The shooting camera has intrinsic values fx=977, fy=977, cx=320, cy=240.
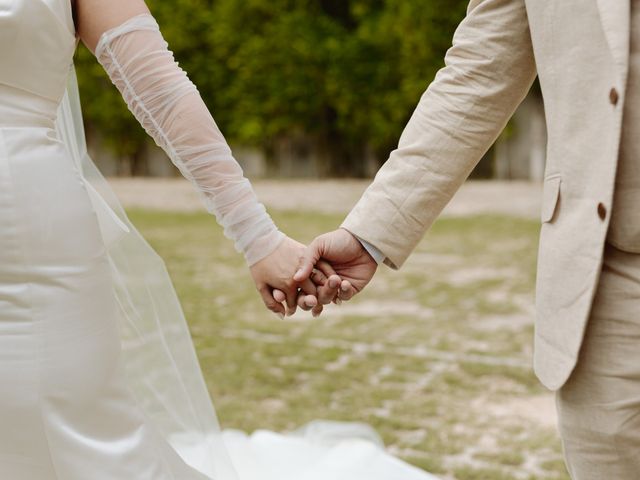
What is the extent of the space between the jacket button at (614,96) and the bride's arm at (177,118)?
0.92 m

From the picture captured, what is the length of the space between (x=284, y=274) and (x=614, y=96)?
1039mm

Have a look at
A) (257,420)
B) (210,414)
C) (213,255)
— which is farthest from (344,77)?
(210,414)

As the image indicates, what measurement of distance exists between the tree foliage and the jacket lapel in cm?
1379

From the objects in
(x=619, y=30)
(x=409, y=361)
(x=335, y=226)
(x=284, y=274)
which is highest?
(x=619, y=30)

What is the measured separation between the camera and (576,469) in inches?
75.7

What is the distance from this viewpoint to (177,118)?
7.32ft

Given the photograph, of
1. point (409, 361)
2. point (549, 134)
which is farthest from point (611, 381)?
point (409, 361)

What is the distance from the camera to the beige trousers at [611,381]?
71.7 inches

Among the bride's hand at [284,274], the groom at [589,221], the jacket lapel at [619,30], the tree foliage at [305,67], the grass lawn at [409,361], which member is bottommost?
the tree foliage at [305,67]

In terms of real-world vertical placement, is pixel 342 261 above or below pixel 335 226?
above

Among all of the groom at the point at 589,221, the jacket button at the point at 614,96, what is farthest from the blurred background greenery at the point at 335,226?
the jacket button at the point at 614,96

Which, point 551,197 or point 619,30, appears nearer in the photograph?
point 619,30

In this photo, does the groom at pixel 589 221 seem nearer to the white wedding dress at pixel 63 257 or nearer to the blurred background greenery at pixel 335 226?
the white wedding dress at pixel 63 257

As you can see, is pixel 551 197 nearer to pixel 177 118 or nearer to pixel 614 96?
pixel 614 96
